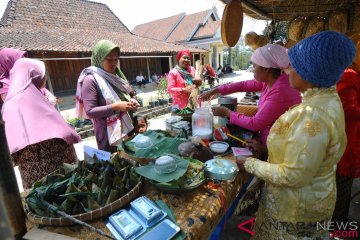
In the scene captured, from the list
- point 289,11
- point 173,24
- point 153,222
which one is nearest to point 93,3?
point 173,24

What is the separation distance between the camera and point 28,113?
1717 mm

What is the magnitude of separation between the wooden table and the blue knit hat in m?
0.76

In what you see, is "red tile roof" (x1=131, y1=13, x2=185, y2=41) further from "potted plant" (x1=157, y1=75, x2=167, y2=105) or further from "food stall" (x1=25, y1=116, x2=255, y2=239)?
"food stall" (x1=25, y1=116, x2=255, y2=239)

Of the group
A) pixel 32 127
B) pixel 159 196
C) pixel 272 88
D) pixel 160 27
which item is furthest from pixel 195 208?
pixel 160 27

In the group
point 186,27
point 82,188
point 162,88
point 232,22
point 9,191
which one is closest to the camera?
point 9,191

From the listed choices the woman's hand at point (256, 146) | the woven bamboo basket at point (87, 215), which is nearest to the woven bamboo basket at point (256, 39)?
the woman's hand at point (256, 146)

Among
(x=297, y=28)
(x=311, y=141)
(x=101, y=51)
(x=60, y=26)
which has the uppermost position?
(x=60, y=26)

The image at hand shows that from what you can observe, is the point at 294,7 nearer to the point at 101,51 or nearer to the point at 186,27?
the point at 101,51

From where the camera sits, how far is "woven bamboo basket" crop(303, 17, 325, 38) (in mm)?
3316

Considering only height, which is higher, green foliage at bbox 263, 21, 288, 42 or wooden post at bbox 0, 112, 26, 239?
green foliage at bbox 263, 21, 288, 42

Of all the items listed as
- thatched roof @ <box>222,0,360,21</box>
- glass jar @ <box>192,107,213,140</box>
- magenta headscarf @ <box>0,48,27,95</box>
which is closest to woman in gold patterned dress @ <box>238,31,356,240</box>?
glass jar @ <box>192,107,213,140</box>

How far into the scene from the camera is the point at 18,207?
92cm

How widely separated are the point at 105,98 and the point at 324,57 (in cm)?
193

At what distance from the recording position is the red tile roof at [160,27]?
1081 inches
